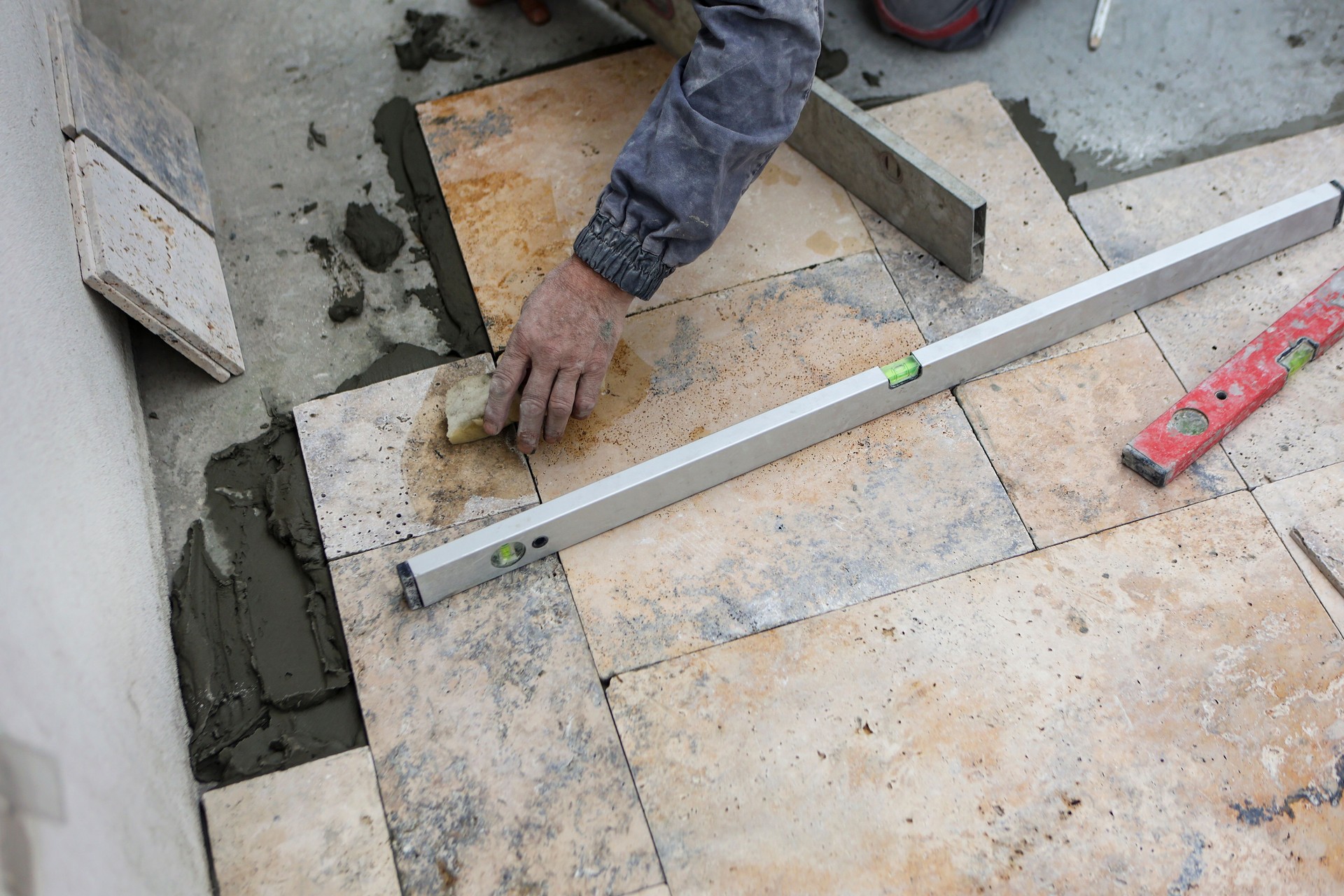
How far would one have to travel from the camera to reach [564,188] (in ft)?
8.35

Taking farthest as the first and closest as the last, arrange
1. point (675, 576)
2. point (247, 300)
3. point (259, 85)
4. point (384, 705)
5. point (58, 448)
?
1. point (259, 85)
2. point (247, 300)
3. point (675, 576)
4. point (384, 705)
5. point (58, 448)

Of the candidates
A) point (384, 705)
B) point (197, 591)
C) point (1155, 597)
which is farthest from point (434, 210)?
point (1155, 597)

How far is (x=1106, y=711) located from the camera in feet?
5.87

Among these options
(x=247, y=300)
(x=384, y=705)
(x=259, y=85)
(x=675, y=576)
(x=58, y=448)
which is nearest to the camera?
(x=58, y=448)

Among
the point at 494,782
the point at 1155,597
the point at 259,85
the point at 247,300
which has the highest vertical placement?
the point at 259,85

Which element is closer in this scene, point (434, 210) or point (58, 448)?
point (58, 448)

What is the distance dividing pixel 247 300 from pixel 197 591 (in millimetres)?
787

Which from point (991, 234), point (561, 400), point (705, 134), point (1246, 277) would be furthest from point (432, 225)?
point (1246, 277)

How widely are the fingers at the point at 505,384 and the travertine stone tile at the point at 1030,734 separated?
Answer: 0.60 metres

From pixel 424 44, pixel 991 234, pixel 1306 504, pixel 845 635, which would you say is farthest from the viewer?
pixel 424 44

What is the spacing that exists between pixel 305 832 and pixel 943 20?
257 centimetres

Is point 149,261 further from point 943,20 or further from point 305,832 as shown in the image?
point 943,20

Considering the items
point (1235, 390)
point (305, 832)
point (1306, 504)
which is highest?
point (1235, 390)

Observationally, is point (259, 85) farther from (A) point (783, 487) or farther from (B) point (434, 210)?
(A) point (783, 487)
